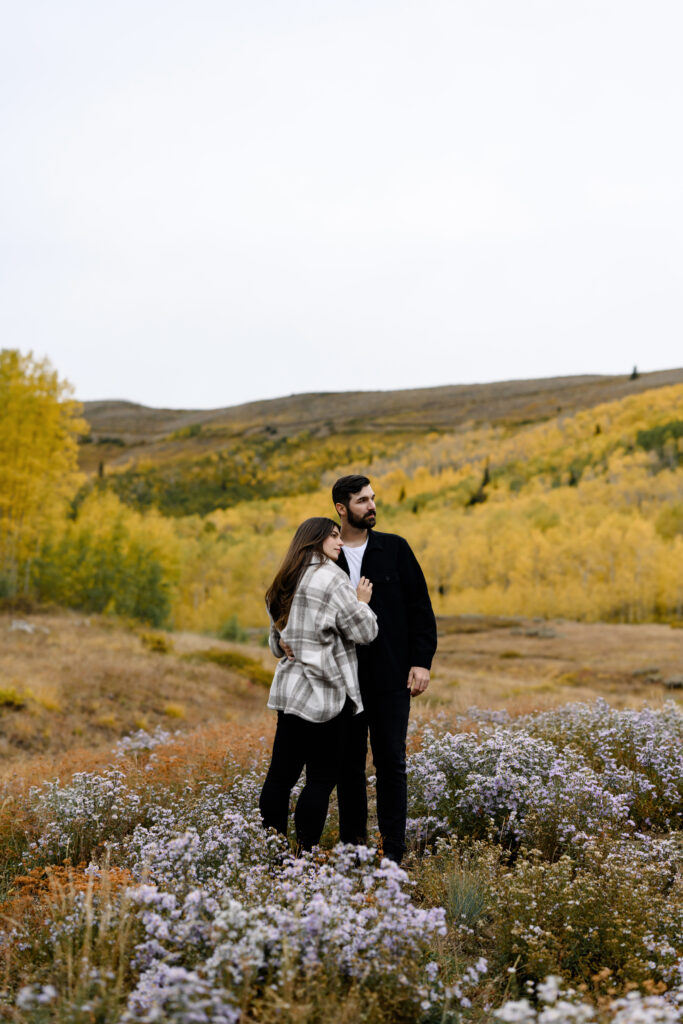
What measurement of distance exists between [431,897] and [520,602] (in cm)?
6955

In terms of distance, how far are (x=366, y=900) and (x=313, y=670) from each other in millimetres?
1456

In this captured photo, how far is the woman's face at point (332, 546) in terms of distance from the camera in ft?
15.2

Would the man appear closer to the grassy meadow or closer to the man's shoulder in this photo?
the man's shoulder

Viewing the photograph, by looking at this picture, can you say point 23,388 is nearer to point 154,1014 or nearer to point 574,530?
point 154,1014

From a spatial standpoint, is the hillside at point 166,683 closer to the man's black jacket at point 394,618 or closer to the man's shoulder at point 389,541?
the man's black jacket at point 394,618

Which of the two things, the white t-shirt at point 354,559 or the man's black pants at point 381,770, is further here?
the white t-shirt at point 354,559

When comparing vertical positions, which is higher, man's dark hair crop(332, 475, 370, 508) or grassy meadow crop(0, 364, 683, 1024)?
man's dark hair crop(332, 475, 370, 508)

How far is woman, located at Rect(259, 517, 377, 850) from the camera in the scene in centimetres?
444

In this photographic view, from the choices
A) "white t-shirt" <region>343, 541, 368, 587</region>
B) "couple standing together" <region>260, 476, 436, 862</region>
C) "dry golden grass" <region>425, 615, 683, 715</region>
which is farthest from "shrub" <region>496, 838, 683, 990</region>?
"dry golden grass" <region>425, 615, 683, 715</region>

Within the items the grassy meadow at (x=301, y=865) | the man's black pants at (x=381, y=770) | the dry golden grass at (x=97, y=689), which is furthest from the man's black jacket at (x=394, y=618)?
the dry golden grass at (x=97, y=689)

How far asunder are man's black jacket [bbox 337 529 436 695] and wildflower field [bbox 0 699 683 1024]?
1.11 m

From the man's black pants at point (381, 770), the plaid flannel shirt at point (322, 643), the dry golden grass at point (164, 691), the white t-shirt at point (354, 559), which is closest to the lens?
the plaid flannel shirt at point (322, 643)

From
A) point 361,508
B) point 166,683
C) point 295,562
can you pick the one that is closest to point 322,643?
point 295,562

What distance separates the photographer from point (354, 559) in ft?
16.3
